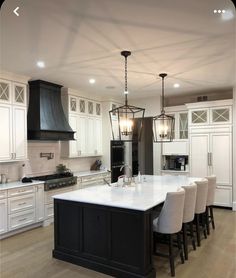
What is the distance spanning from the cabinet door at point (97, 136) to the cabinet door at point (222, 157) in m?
2.97

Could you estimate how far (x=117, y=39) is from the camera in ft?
10.4

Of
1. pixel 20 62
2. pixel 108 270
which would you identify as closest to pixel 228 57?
pixel 20 62

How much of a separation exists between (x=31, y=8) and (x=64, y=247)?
300 centimetres

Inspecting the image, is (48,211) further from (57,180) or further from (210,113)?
(210,113)

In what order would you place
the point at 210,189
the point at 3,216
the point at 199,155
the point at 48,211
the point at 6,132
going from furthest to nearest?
the point at 199,155, the point at 48,211, the point at 6,132, the point at 210,189, the point at 3,216

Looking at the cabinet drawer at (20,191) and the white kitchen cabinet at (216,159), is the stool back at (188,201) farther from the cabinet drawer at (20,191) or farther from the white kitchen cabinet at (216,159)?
the white kitchen cabinet at (216,159)

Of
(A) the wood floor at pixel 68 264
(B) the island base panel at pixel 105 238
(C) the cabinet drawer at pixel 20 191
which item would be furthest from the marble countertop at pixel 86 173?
(B) the island base panel at pixel 105 238

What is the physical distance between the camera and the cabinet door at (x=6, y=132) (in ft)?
14.8

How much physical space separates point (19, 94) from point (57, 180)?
1889 mm

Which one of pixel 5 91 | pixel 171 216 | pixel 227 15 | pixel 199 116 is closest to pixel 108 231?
pixel 171 216

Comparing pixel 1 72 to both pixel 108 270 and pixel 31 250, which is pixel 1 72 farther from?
pixel 108 270

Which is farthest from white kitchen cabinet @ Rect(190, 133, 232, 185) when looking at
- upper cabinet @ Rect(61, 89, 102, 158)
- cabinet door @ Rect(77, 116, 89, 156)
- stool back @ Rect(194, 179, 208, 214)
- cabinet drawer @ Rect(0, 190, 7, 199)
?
cabinet drawer @ Rect(0, 190, 7, 199)

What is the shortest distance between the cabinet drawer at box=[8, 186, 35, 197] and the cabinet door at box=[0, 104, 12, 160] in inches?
23.8

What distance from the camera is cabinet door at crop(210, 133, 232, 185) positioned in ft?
20.1
